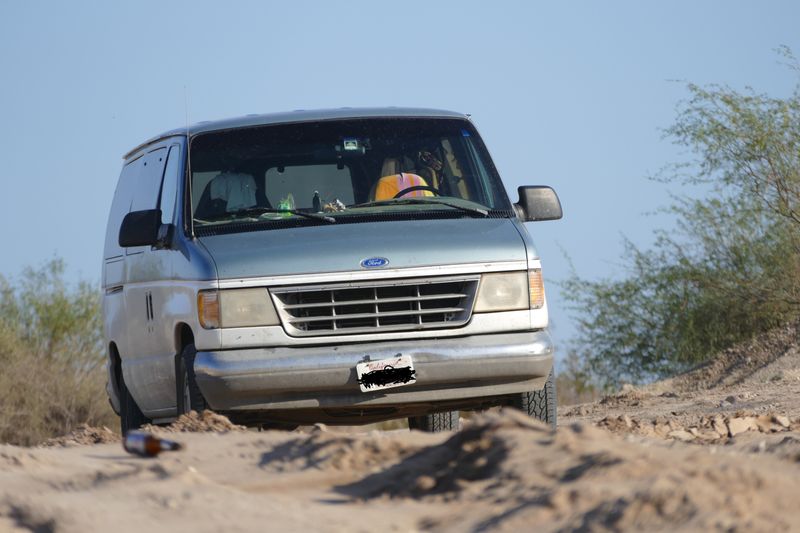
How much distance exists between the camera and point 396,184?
8328 millimetres

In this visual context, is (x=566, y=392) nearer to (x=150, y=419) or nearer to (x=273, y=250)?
(x=150, y=419)

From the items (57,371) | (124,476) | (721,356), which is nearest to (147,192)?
(124,476)

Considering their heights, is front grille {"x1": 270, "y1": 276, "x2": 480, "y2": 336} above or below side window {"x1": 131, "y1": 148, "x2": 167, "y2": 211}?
below

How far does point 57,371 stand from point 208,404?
701 inches

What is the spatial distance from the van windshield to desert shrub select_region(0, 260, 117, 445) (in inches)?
639

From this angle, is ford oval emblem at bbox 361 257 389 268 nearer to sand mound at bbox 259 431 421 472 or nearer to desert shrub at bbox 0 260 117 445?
sand mound at bbox 259 431 421 472

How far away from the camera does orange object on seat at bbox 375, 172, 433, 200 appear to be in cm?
827

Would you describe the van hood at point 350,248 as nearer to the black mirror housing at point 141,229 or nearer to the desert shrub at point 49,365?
the black mirror housing at point 141,229

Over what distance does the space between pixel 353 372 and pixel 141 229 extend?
178 cm

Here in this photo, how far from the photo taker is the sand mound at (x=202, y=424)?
695 centimetres

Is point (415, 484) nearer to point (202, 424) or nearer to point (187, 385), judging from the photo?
point (202, 424)

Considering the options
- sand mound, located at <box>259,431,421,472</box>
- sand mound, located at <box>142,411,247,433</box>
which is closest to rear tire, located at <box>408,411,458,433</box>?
sand mound, located at <box>142,411,247,433</box>

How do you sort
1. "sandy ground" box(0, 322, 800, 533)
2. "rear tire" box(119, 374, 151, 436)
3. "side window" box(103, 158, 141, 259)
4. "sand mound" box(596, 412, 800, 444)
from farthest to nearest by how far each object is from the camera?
"side window" box(103, 158, 141, 259) → "rear tire" box(119, 374, 151, 436) → "sand mound" box(596, 412, 800, 444) → "sandy ground" box(0, 322, 800, 533)

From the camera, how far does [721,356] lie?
15266mm
